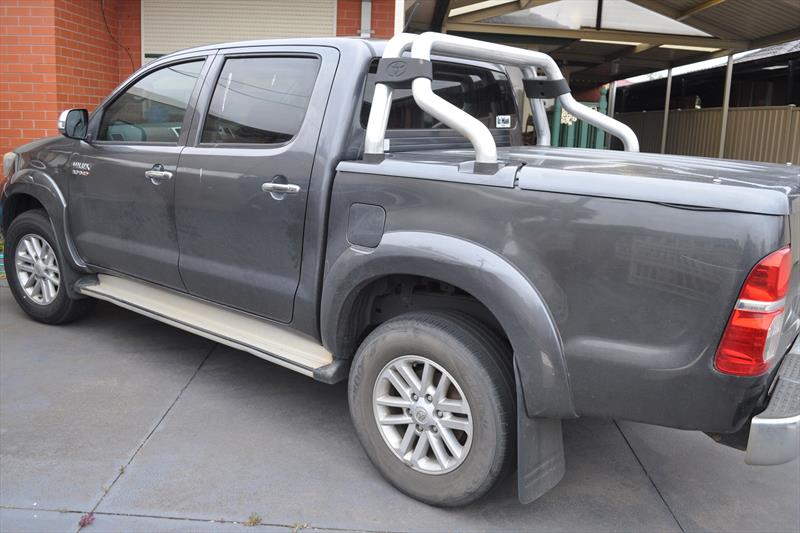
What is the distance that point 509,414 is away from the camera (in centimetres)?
284

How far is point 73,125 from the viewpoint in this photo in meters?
4.73

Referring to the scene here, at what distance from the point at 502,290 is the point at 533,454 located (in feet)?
2.13

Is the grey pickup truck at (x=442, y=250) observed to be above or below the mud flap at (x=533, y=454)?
above

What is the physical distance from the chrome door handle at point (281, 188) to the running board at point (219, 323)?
70 cm

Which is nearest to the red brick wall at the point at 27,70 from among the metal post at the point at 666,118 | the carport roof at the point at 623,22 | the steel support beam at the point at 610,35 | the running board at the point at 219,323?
the running board at the point at 219,323

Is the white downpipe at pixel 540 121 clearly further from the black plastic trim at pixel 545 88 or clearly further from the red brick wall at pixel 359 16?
the red brick wall at pixel 359 16

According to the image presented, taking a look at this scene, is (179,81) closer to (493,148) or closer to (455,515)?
(493,148)

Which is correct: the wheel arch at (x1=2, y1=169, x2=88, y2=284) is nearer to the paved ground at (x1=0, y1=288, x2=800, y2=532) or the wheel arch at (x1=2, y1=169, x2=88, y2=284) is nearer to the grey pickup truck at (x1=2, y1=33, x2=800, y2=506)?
the grey pickup truck at (x1=2, y1=33, x2=800, y2=506)

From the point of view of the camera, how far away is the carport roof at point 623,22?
10469 mm

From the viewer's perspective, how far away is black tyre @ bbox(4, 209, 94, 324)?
5.11m

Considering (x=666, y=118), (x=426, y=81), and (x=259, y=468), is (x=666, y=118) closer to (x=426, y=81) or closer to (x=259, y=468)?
(x=426, y=81)

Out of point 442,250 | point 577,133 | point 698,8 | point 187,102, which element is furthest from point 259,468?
point 698,8

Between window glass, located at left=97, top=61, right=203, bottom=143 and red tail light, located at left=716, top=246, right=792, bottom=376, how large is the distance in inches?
123

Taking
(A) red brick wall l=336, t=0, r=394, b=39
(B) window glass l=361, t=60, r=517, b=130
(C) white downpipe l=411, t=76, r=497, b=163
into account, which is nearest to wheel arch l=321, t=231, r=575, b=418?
(C) white downpipe l=411, t=76, r=497, b=163
